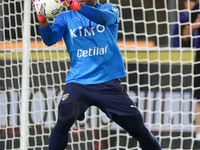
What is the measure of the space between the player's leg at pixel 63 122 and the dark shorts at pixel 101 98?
4 cm

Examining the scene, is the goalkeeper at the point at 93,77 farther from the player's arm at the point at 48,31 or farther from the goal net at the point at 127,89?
the goal net at the point at 127,89

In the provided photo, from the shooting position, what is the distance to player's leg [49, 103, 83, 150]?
214 cm

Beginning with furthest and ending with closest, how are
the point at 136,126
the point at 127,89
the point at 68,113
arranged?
the point at 127,89 → the point at 136,126 → the point at 68,113

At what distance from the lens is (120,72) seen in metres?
2.36

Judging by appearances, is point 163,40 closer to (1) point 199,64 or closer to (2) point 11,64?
(1) point 199,64

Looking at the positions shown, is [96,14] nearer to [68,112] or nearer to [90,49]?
[90,49]

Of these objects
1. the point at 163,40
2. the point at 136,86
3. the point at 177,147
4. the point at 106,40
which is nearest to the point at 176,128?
the point at 177,147

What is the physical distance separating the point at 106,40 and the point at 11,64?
5.58 ft

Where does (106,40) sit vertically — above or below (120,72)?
above

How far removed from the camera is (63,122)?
215 centimetres

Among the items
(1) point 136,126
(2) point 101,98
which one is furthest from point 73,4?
(1) point 136,126

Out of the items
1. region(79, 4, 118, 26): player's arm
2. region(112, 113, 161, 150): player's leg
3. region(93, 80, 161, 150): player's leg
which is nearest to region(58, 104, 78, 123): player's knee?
region(93, 80, 161, 150): player's leg

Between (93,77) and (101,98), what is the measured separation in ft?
0.51

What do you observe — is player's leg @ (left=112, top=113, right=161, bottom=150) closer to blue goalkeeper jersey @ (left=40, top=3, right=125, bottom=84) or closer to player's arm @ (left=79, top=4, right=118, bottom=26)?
blue goalkeeper jersey @ (left=40, top=3, right=125, bottom=84)
